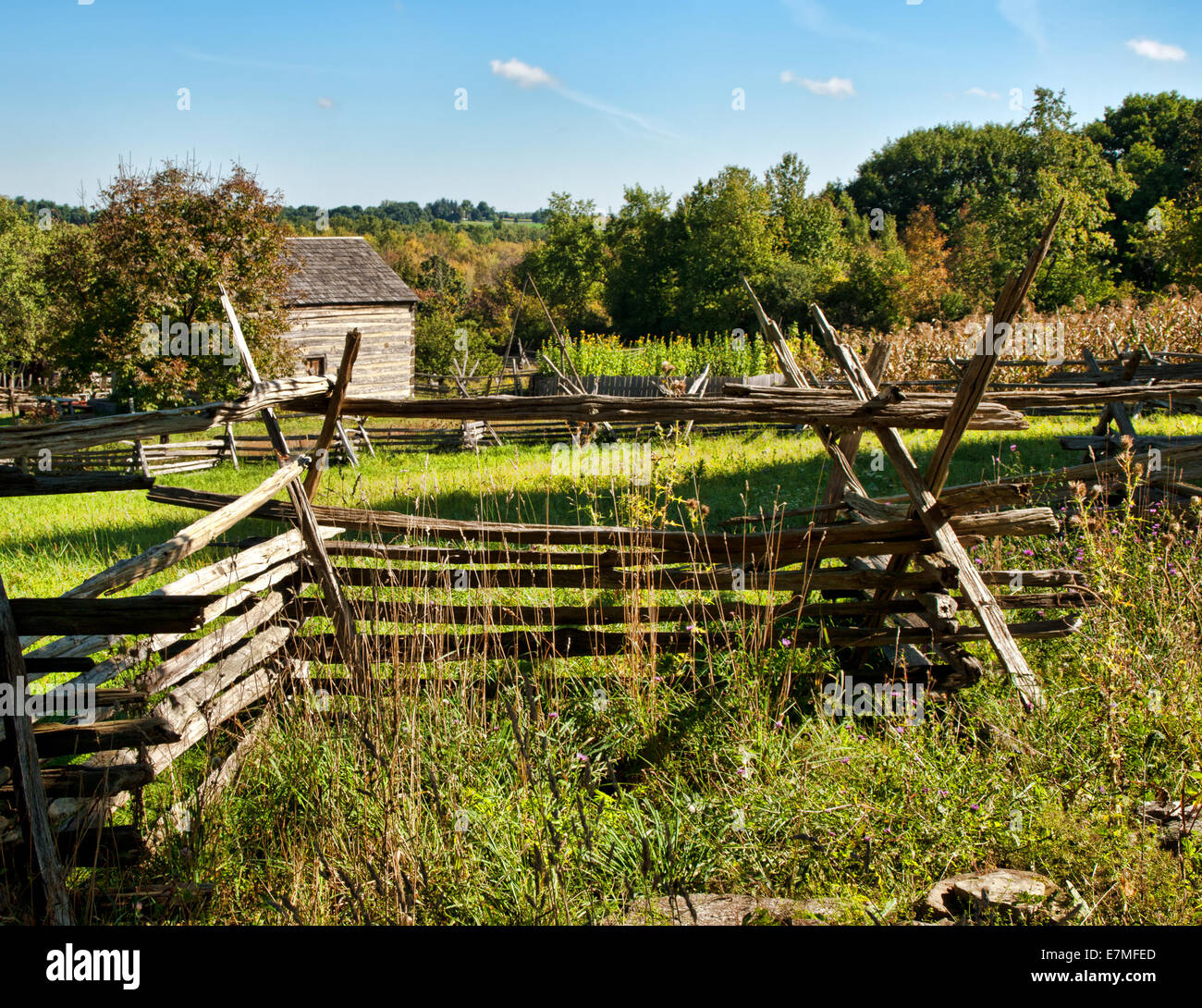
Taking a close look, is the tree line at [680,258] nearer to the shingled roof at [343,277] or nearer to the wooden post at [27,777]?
the shingled roof at [343,277]

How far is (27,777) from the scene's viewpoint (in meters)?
2.78

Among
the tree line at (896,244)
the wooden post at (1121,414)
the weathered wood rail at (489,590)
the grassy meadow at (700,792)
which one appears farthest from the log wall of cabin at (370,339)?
the grassy meadow at (700,792)

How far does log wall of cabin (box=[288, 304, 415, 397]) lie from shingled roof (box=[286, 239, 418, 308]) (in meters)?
0.30

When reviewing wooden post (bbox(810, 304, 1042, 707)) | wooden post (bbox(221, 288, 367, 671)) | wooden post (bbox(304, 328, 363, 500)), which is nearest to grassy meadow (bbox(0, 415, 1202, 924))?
wooden post (bbox(810, 304, 1042, 707))

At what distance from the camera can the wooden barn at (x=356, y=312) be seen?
28219 millimetres

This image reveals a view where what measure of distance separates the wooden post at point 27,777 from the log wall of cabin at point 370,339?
25960mm

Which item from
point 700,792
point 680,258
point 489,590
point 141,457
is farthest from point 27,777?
point 680,258

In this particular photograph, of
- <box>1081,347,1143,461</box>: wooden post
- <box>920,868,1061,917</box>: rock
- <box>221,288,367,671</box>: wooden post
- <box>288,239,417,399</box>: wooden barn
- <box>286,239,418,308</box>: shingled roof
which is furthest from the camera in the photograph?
<box>286,239,418,308</box>: shingled roof

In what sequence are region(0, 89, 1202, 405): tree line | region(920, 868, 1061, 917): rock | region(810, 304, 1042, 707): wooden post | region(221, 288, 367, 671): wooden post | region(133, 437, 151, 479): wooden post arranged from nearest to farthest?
region(920, 868, 1061, 917): rock, region(810, 304, 1042, 707): wooden post, region(221, 288, 367, 671): wooden post, region(133, 437, 151, 479): wooden post, region(0, 89, 1202, 405): tree line

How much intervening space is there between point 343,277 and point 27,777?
2917cm

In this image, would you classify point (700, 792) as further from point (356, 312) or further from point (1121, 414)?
point (356, 312)

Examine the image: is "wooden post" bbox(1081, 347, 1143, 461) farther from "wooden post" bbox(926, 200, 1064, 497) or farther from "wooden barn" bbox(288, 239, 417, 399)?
"wooden barn" bbox(288, 239, 417, 399)

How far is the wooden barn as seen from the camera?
28219 millimetres
